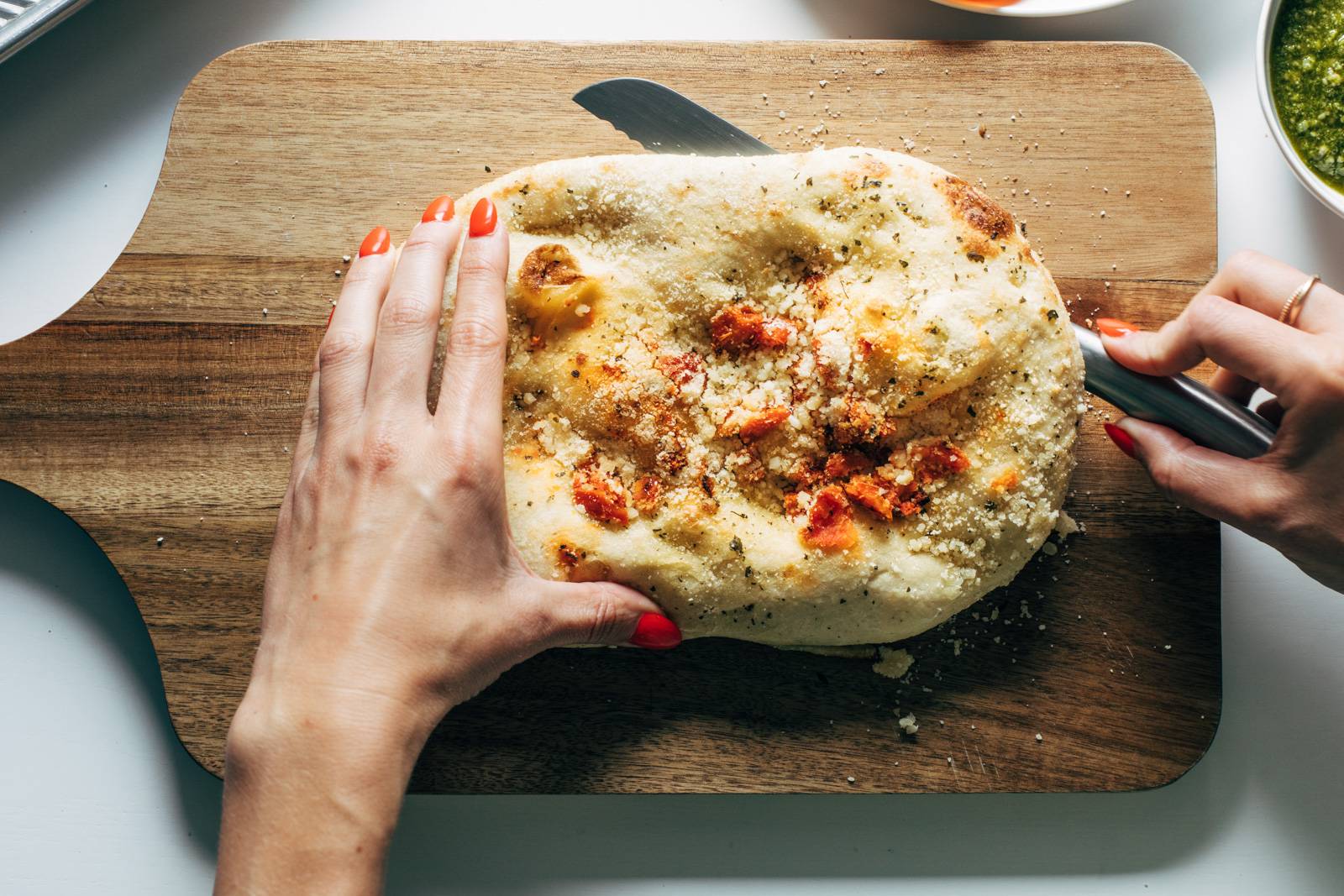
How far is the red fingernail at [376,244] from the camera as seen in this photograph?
178cm

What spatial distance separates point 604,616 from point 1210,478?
1.12 meters

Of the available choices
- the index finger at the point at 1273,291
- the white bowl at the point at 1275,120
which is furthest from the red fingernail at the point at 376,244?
the white bowl at the point at 1275,120

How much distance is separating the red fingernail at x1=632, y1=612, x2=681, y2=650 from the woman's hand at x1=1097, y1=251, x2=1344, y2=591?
0.96 m

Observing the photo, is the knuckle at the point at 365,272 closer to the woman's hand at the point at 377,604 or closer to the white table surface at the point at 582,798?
the woman's hand at the point at 377,604

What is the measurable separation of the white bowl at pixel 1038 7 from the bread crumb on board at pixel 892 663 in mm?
1392

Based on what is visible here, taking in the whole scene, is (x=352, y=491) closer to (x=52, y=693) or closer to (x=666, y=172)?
(x=666, y=172)

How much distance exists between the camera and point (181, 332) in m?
2.00

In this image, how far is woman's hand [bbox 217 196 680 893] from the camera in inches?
59.2

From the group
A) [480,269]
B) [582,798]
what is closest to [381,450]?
[480,269]

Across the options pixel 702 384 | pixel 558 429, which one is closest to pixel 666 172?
pixel 702 384

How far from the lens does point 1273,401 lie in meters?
1.81

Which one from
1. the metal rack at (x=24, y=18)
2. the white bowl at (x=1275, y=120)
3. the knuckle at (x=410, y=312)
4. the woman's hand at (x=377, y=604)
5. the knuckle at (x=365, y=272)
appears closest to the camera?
the woman's hand at (x=377, y=604)

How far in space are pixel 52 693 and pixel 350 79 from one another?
156cm

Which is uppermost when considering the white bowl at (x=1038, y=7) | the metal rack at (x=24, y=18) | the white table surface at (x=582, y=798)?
the metal rack at (x=24, y=18)
